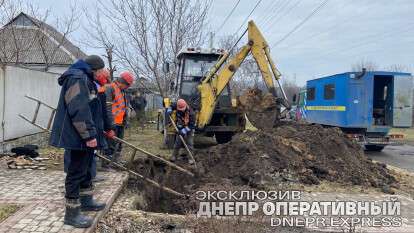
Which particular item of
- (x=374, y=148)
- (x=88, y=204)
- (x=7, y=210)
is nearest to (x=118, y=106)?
(x=88, y=204)

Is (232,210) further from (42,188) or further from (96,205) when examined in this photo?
(42,188)

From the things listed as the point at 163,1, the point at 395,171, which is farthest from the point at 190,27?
the point at 395,171

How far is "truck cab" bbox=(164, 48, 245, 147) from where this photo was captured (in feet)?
40.5

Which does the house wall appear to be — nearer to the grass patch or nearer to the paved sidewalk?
the paved sidewalk

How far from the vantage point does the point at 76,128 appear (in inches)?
180

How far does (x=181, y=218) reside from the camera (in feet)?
17.7

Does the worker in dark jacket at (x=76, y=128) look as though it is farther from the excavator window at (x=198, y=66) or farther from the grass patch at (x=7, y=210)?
the excavator window at (x=198, y=66)

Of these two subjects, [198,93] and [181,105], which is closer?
[181,105]

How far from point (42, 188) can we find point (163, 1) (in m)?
11.1

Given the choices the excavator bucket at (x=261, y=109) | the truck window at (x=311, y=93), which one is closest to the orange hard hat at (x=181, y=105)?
the excavator bucket at (x=261, y=109)

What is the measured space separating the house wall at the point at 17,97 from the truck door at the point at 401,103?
11133 mm

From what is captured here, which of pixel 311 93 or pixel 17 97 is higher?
pixel 311 93

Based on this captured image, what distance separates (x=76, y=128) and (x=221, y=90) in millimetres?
6843

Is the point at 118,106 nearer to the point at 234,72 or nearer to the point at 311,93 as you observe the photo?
the point at 234,72
